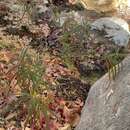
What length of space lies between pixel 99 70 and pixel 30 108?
1.78 m

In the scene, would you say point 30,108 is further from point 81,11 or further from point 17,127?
point 81,11

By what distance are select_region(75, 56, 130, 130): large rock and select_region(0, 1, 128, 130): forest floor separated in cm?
35

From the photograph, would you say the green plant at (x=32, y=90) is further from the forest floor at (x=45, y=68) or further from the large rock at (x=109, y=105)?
the large rock at (x=109, y=105)

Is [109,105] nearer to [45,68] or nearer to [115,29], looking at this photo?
[45,68]

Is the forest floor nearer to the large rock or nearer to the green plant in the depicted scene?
the green plant

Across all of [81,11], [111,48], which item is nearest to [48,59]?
[111,48]

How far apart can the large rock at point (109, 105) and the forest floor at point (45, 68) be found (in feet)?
1.16

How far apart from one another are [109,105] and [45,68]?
3.92ft

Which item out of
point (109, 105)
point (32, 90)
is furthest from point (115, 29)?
point (109, 105)

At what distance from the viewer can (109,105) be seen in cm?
351

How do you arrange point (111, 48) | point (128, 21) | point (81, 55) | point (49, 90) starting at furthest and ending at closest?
1. point (128, 21)
2. point (111, 48)
3. point (81, 55)
4. point (49, 90)

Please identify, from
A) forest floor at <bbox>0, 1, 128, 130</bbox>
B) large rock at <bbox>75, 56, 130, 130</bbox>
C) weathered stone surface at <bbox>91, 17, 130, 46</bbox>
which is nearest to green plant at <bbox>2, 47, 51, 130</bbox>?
forest floor at <bbox>0, 1, 128, 130</bbox>

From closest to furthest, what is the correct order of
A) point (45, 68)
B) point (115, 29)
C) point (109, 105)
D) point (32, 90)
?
point (109, 105) < point (32, 90) < point (45, 68) < point (115, 29)

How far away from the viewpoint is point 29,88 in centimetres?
416
